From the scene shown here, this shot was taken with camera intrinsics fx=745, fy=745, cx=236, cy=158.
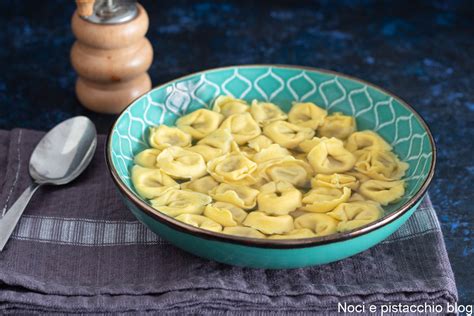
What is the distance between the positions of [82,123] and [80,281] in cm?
34

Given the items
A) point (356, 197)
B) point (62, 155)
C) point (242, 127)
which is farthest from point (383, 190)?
point (62, 155)

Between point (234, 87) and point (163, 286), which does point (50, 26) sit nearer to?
point (234, 87)

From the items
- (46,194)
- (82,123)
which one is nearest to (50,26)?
(82,123)

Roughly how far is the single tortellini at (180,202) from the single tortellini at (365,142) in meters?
0.25

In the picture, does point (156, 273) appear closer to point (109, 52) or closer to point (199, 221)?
point (199, 221)

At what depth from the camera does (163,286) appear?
88cm

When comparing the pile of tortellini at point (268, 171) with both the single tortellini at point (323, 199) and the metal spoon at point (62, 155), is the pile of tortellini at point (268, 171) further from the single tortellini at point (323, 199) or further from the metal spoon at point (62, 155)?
the metal spoon at point (62, 155)

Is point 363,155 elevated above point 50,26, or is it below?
above

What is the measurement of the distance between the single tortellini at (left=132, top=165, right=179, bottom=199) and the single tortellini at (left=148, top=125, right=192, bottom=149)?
Answer: 8cm

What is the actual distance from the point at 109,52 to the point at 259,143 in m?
0.35

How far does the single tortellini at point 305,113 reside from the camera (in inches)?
45.7

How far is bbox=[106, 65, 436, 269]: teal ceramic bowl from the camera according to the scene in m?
0.82

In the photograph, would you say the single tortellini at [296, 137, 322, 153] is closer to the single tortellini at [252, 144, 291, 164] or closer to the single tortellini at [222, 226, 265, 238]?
the single tortellini at [252, 144, 291, 164]

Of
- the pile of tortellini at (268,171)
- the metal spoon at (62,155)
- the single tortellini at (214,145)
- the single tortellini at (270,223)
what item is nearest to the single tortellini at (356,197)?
the pile of tortellini at (268,171)
